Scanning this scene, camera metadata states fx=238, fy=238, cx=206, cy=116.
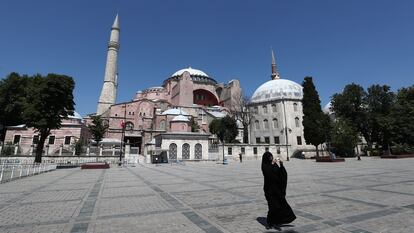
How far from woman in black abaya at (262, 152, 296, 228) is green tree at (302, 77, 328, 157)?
113 feet

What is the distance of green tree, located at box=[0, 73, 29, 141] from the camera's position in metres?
41.7

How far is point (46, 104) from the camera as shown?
81.8 ft

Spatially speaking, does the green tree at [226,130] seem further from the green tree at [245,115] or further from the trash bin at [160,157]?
the trash bin at [160,157]

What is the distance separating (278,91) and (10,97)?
4959 cm

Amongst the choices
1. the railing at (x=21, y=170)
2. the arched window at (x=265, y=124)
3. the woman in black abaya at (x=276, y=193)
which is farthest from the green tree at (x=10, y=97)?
the woman in black abaya at (x=276, y=193)

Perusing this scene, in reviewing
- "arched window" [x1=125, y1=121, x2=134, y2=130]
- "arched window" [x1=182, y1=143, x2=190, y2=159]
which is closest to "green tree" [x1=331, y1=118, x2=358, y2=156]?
"arched window" [x1=182, y1=143, x2=190, y2=159]

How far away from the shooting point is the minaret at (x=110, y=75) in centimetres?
5147

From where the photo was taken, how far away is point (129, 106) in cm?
4975

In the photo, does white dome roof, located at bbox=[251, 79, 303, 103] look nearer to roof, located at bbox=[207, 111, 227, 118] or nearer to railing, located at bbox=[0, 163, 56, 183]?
roof, located at bbox=[207, 111, 227, 118]

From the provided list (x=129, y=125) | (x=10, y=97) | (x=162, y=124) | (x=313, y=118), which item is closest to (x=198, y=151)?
(x=162, y=124)

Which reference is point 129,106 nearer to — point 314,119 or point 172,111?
point 172,111

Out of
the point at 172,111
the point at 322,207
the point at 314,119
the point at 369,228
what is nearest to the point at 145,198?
the point at 322,207

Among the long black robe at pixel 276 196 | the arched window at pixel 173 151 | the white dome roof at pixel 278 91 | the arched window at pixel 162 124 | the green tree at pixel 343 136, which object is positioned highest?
the white dome roof at pixel 278 91

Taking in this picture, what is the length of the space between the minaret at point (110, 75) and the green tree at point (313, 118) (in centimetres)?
3897
